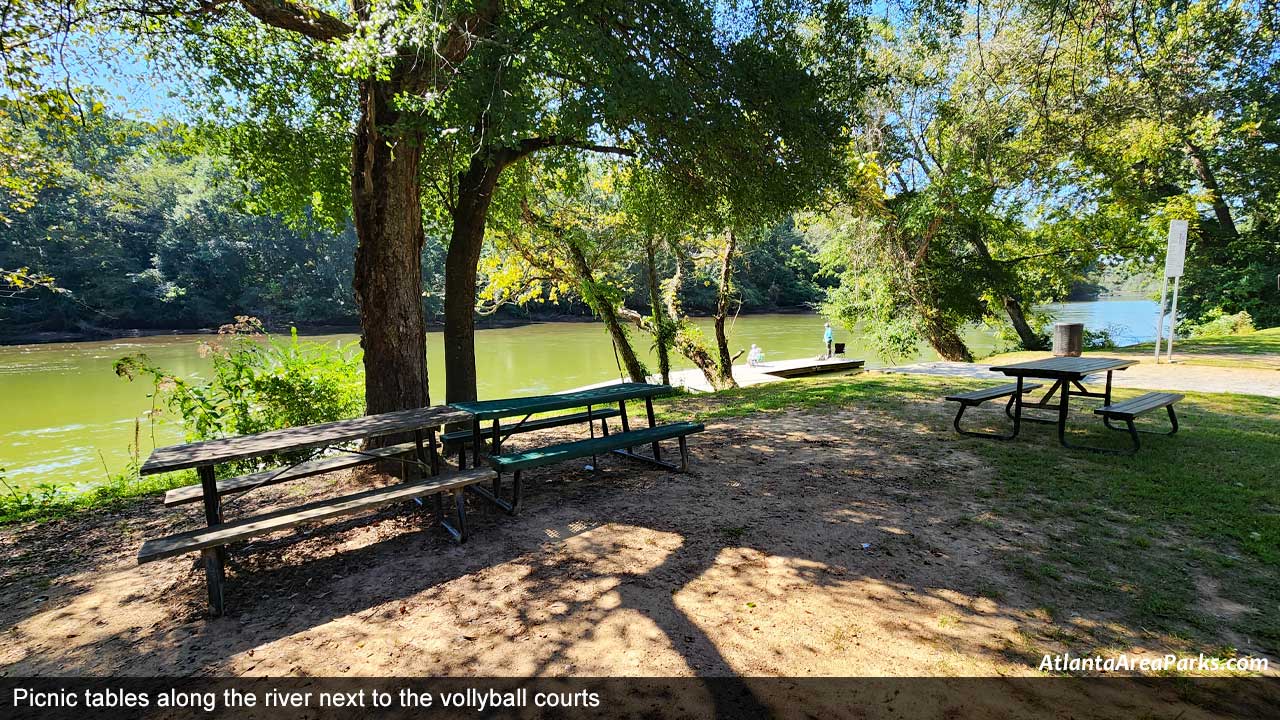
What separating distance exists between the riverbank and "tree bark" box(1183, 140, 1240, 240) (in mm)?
17739

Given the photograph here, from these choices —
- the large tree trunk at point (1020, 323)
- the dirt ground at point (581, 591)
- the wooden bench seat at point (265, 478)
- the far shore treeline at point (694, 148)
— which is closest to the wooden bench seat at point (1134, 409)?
the dirt ground at point (581, 591)

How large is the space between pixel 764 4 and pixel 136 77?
248 inches

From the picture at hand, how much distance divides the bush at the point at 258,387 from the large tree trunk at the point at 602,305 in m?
4.54

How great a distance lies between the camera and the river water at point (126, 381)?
31.3 ft

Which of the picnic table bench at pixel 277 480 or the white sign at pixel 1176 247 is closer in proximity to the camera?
the picnic table bench at pixel 277 480

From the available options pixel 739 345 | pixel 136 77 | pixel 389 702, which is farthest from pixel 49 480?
pixel 739 345

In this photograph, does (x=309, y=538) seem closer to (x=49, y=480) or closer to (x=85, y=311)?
(x=49, y=480)

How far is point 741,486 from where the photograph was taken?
4.33 m

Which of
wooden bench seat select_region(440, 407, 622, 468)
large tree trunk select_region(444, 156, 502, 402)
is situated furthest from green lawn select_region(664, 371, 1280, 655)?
large tree trunk select_region(444, 156, 502, 402)

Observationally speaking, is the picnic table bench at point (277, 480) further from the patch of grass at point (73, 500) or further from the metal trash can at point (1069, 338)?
the metal trash can at point (1069, 338)

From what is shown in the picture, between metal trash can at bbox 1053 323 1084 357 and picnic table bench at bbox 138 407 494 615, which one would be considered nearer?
picnic table bench at bbox 138 407 494 615

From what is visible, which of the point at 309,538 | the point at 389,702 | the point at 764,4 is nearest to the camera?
the point at 389,702

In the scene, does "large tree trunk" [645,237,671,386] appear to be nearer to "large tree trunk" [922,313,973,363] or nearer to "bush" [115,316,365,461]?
"bush" [115,316,365,461]

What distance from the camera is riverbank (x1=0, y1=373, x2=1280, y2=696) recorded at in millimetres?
2324
